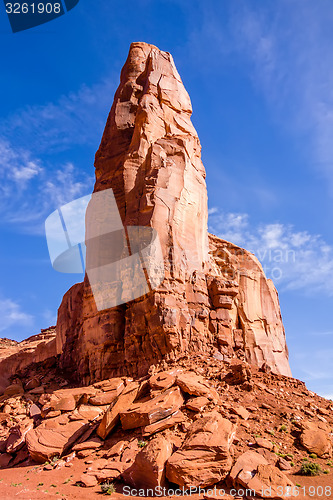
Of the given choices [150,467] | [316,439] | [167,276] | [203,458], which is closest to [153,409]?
[150,467]

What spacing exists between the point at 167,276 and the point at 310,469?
10214mm

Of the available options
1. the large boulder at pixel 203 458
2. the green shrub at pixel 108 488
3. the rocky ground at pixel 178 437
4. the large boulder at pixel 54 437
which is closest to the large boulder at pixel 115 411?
the rocky ground at pixel 178 437

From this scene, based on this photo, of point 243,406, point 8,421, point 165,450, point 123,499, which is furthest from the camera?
point 8,421

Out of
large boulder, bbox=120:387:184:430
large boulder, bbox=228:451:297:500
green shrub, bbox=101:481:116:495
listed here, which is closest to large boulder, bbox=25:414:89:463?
large boulder, bbox=120:387:184:430

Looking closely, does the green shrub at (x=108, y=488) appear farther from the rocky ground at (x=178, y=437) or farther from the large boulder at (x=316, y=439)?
the large boulder at (x=316, y=439)

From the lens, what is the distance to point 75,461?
14164mm

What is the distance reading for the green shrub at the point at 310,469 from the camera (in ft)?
39.8

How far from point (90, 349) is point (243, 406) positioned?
9.95 meters

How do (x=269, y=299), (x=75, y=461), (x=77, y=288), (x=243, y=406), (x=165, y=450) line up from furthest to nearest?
(x=77, y=288), (x=269, y=299), (x=243, y=406), (x=75, y=461), (x=165, y=450)

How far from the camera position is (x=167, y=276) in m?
19.9

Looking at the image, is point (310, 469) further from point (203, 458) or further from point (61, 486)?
point (61, 486)

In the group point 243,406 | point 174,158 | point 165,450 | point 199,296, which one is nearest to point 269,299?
point 199,296

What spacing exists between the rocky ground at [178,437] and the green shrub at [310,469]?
0.33ft

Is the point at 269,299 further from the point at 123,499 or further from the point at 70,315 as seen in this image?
the point at 123,499
